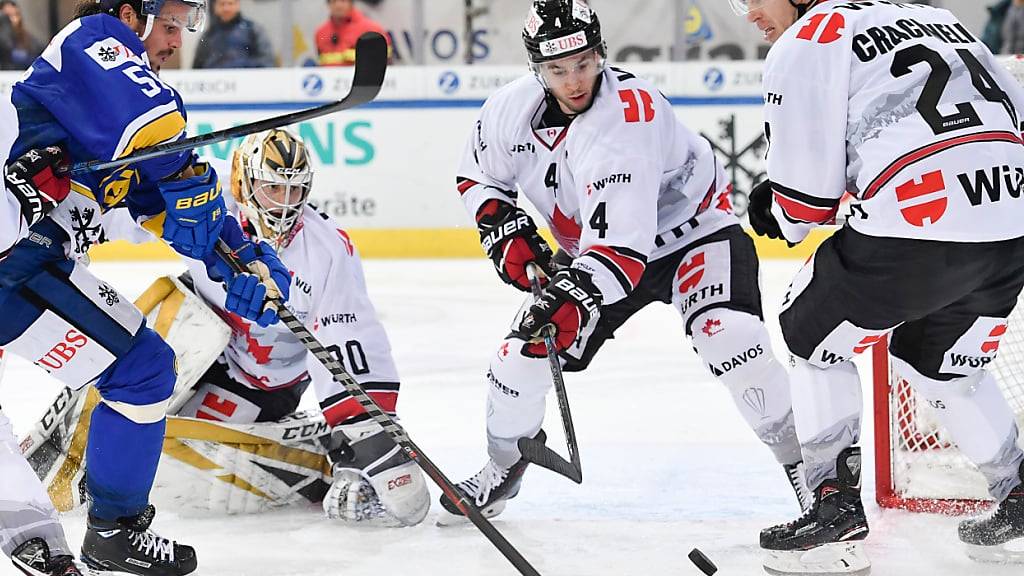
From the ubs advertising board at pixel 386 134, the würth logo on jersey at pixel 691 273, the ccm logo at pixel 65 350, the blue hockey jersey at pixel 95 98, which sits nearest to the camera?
the blue hockey jersey at pixel 95 98

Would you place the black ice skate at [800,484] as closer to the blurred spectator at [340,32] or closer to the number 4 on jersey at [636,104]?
the number 4 on jersey at [636,104]

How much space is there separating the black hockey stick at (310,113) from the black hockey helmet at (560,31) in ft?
1.20

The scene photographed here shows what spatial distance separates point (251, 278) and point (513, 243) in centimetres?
58

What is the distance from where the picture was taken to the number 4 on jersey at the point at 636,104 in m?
2.42

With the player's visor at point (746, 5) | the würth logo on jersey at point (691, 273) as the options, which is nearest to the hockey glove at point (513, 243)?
the würth logo on jersey at point (691, 273)

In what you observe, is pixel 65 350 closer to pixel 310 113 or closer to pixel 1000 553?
pixel 310 113

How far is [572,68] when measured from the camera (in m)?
2.39

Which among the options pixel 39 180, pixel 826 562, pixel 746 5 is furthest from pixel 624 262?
pixel 39 180

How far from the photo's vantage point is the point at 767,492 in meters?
2.79

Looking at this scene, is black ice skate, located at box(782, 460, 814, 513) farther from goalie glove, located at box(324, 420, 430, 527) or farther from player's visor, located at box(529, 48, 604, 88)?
player's visor, located at box(529, 48, 604, 88)

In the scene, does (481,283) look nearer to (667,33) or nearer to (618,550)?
(667,33)

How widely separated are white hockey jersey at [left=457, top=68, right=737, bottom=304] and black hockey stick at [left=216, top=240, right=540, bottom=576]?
1.46ft

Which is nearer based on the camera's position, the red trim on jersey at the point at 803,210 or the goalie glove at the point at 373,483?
the red trim on jersey at the point at 803,210

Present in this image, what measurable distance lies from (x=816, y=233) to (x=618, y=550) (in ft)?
12.9
